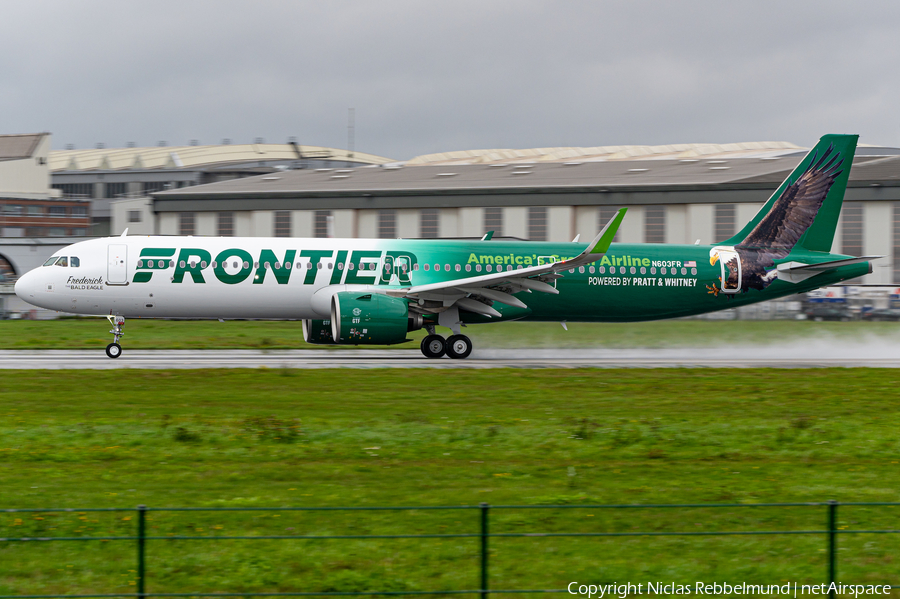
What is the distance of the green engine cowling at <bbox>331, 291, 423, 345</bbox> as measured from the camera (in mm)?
26281

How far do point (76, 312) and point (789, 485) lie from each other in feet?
73.4

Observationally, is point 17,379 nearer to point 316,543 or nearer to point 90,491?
point 90,491

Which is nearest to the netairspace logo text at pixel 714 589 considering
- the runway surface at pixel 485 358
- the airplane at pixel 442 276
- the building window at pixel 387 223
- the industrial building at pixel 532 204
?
the runway surface at pixel 485 358

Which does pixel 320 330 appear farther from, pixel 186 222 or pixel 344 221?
pixel 186 222

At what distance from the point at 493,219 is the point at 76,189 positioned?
5919cm

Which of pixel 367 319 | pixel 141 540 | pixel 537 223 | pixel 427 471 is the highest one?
pixel 537 223

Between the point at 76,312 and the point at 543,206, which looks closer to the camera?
the point at 76,312

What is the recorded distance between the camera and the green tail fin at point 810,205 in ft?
103

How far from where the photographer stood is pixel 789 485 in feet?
41.0

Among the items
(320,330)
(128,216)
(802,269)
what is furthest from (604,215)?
(128,216)

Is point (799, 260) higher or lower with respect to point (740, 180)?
lower

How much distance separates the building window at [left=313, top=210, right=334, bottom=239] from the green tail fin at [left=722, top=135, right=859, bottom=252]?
34.4m

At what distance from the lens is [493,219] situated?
59.4m

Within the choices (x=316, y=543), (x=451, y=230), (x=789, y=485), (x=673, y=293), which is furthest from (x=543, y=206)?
(x=316, y=543)
